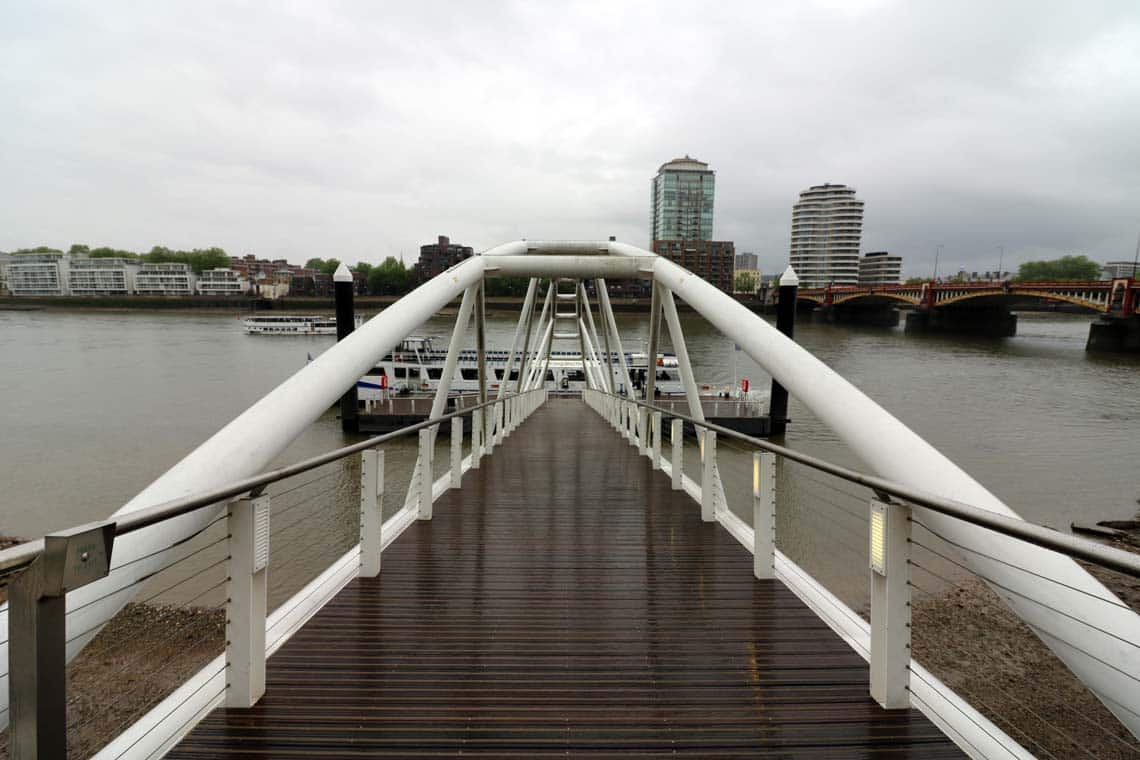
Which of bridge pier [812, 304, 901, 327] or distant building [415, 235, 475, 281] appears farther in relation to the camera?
distant building [415, 235, 475, 281]

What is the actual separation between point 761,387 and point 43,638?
32.2m

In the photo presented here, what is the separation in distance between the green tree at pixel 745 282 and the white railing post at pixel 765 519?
354 ft

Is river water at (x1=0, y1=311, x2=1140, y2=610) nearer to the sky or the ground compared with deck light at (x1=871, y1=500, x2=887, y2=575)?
nearer to the ground

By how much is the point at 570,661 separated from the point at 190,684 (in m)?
1.63

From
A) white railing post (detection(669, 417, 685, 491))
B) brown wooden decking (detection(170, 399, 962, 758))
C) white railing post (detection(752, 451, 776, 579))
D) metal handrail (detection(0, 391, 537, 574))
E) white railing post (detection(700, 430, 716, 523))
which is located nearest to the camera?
metal handrail (detection(0, 391, 537, 574))

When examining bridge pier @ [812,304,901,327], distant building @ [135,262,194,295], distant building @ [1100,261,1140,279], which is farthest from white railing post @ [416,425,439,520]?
distant building @ [1100,261,1140,279]

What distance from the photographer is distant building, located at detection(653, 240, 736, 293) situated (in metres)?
110

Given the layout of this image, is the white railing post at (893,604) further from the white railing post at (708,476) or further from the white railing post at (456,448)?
the white railing post at (456,448)

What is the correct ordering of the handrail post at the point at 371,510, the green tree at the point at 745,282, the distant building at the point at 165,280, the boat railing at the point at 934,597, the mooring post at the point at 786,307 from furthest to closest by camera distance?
the green tree at the point at 745,282 → the distant building at the point at 165,280 → the mooring post at the point at 786,307 → the handrail post at the point at 371,510 → the boat railing at the point at 934,597

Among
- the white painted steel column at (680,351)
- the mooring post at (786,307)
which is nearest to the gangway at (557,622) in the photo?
the white painted steel column at (680,351)

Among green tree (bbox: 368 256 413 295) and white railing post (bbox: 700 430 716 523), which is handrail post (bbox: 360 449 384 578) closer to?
white railing post (bbox: 700 430 716 523)

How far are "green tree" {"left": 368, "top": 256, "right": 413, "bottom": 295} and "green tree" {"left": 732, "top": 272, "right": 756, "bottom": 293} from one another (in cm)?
5684

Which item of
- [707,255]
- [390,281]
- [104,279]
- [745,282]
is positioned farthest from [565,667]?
[104,279]

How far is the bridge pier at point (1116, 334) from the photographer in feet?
126
